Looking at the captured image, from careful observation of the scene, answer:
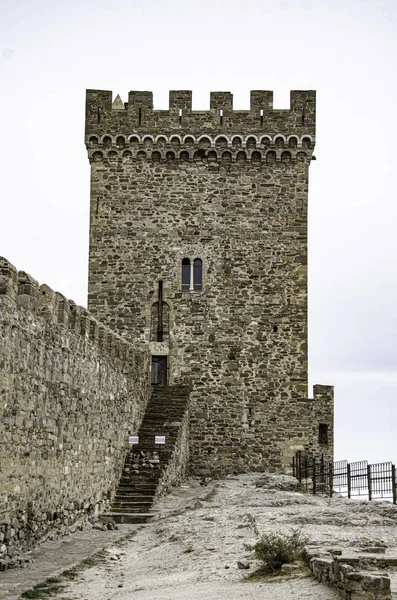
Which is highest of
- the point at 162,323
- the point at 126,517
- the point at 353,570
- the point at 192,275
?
the point at 192,275

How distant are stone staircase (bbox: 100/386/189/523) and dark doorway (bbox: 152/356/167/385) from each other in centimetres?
68

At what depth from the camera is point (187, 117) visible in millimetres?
28547

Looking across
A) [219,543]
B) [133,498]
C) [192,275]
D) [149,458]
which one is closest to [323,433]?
[192,275]

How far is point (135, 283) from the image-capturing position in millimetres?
27922

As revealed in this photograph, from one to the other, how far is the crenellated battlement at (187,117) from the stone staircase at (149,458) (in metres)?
7.65

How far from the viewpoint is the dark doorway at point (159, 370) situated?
90.5 ft

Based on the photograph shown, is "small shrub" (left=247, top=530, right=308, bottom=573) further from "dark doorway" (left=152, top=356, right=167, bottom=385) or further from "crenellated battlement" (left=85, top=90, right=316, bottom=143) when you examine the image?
"crenellated battlement" (left=85, top=90, right=316, bottom=143)

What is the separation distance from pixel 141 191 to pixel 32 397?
572 inches

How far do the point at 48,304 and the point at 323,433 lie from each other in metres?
18.8

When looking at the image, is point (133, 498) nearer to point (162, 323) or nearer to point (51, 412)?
point (51, 412)

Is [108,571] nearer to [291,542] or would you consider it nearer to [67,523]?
[291,542]

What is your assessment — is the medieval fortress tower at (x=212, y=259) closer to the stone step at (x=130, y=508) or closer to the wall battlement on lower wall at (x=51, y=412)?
the stone step at (x=130, y=508)

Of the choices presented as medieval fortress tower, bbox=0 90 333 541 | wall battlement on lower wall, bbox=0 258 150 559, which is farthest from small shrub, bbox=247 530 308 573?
medieval fortress tower, bbox=0 90 333 541

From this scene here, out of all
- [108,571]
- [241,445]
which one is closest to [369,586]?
[108,571]
